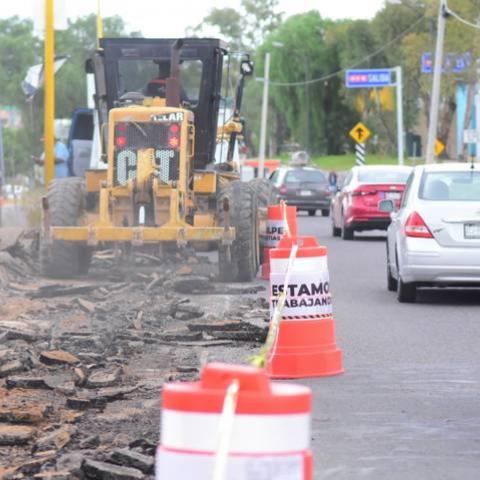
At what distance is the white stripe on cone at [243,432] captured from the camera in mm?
3600

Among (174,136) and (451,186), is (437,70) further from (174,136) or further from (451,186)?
(451,186)

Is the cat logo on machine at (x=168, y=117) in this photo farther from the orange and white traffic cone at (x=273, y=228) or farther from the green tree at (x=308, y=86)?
the green tree at (x=308, y=86)

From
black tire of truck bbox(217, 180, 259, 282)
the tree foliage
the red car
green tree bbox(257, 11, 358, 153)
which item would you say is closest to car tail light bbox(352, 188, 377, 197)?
the red car

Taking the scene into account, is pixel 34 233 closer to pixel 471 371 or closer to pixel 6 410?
pixel 471 371

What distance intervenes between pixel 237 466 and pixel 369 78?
68520 millimetres

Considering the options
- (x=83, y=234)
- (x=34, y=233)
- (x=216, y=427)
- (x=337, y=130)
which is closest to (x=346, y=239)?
(x=34, y=233)

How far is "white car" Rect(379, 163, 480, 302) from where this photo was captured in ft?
51.7

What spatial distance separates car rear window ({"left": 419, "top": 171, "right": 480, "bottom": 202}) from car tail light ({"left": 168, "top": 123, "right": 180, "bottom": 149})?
3.61 meters

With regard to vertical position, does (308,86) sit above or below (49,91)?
below

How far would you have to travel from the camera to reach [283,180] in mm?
46531

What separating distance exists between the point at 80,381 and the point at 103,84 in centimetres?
1118

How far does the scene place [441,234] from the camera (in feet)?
52.0

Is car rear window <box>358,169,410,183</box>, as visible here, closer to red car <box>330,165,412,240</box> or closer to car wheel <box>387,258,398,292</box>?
red car <box>330,165,412,240</box>

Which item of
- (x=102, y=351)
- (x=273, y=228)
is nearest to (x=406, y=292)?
(x=273, y=228)
